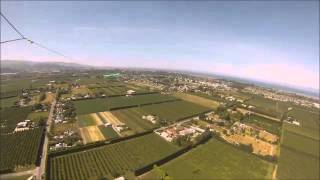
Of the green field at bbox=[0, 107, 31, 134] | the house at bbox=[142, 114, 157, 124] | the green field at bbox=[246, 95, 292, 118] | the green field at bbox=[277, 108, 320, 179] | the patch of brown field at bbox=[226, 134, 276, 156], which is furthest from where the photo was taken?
the green field at bbox=[246, 95, 292, 118]

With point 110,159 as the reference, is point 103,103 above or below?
above

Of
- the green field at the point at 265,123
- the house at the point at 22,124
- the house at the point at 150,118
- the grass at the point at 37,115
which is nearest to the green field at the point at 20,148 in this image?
the house at the point at 22,124

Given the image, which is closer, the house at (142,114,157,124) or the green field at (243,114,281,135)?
the house at (142,114,157,124)

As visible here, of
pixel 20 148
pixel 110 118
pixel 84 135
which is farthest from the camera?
pixel 110 118

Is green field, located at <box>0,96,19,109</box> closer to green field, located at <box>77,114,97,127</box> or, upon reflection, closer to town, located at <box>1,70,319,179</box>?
town, located at <box>1,70,319,179</box>

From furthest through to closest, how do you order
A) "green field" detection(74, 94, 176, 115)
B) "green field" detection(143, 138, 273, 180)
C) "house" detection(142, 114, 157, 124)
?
"green field" detection(74, 94, 176, 115) < "house" detection(142, 114, 157, 124) < "green field" detection(143, 138, 273, 180)

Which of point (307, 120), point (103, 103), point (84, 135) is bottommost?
point (307, 120)

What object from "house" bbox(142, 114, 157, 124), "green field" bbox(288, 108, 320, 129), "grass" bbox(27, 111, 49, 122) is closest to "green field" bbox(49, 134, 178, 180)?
"house" bbox(142, 114, 157, 124)

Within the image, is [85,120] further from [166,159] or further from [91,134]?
[166,159]

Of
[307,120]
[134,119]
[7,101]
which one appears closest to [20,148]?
[134,119]
